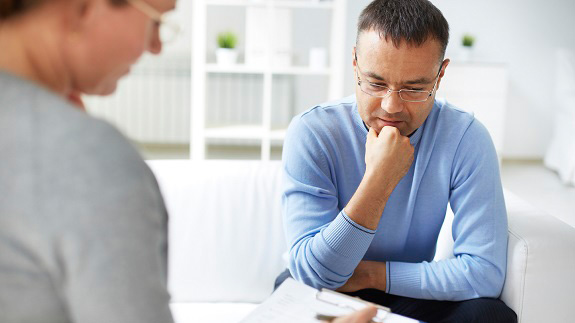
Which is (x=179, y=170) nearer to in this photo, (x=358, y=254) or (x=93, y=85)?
(x=358, y=254)

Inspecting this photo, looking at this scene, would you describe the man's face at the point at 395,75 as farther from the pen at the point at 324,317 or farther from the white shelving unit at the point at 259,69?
the white shelving unit at the point at 259,69

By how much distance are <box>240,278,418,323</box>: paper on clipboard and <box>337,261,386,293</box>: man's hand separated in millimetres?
235

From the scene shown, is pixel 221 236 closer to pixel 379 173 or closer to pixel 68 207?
pixel 379 173

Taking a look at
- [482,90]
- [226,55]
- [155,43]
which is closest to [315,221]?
[155,43]

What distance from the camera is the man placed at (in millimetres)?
1429

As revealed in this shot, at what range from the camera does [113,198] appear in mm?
573

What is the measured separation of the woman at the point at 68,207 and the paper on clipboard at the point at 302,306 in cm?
53

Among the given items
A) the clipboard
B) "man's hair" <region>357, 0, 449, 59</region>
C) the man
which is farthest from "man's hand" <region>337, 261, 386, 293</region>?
"man's hair" <region>357, 0, 449, 59</region>

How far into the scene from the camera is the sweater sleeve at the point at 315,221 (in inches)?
54.5

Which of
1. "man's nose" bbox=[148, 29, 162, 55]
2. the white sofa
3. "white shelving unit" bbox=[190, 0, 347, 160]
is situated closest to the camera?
"man's nose" bbox=[148, 29, 162, 55]

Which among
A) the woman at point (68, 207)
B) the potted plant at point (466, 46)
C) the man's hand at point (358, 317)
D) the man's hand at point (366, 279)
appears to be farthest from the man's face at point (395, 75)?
the potted plant at point (466, 46)

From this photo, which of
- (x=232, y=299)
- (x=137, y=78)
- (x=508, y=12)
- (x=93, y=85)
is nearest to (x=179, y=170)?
(x=232, y=299)

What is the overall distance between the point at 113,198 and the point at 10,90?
137 millimetres

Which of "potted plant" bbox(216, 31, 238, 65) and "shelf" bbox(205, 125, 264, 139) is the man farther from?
"potted plant" bbox(216, 31, 238, 65)
